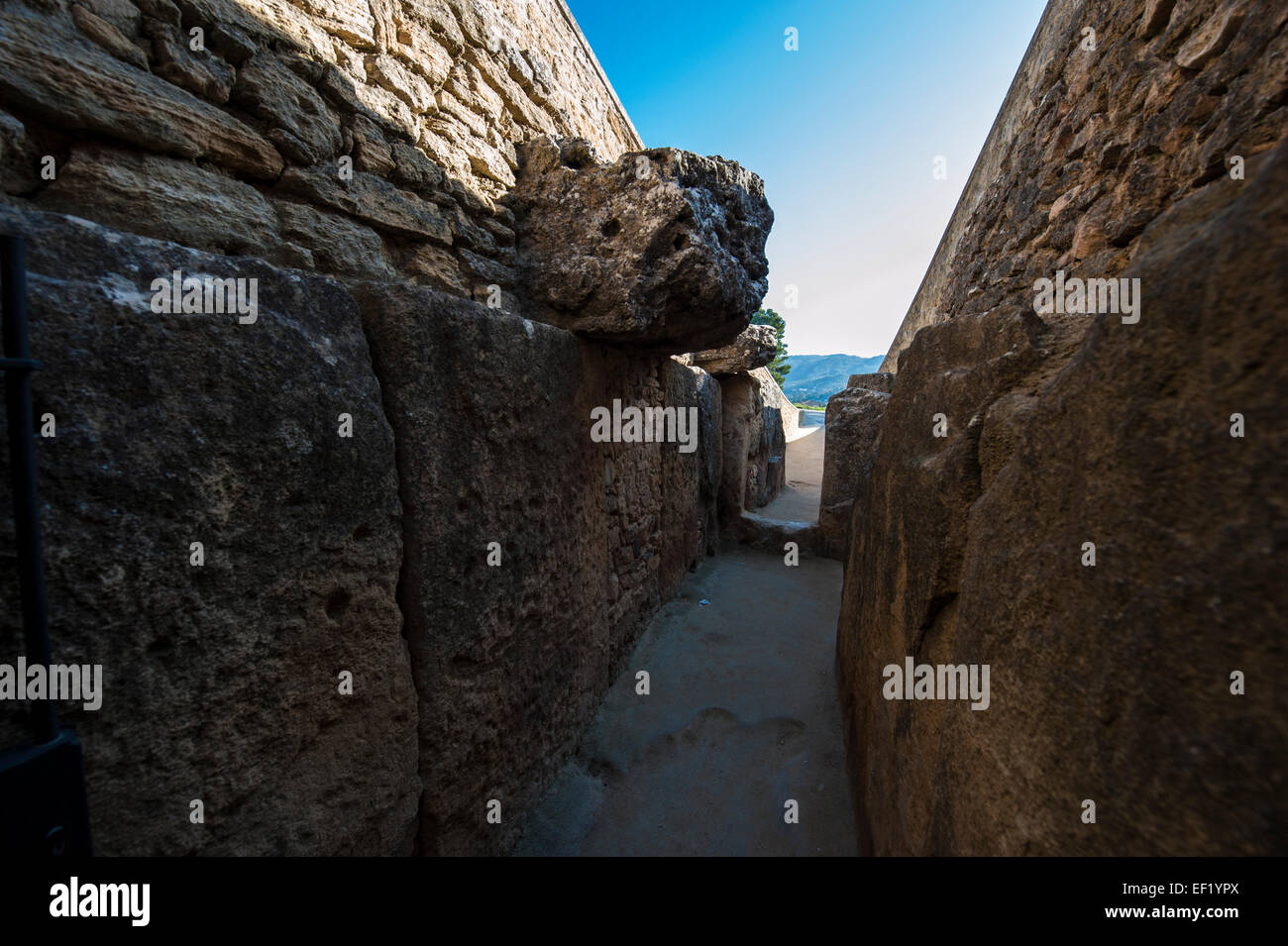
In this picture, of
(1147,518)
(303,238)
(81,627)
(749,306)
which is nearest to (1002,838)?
(1147,518)

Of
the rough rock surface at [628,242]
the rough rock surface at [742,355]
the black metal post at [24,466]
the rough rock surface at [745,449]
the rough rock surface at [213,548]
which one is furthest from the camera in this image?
the rough rock surface at [742,355]

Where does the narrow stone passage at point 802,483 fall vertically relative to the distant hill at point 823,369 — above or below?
below

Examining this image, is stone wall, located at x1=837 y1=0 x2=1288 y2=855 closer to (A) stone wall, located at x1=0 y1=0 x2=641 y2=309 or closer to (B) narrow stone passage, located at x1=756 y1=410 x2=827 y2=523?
(A) stone wall, located at x1=0 y1=0 x2=641 y2=309

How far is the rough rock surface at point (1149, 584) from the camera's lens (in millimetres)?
588

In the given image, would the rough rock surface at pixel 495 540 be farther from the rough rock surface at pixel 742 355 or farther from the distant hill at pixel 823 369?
the distant hill at pixel 823 369

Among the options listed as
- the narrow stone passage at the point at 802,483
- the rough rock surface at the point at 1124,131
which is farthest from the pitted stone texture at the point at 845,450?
the rough rock surface at the point at 1124,131

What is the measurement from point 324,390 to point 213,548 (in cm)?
42

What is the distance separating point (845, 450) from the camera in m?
6.17

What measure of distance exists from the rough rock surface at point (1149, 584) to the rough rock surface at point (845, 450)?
185 inches

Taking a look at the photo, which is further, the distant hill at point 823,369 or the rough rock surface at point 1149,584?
the distant hill at point 823,369

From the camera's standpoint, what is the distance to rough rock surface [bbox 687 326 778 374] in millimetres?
6895

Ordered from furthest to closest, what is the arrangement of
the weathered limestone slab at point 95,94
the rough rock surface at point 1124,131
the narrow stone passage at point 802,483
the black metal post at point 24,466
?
the narrow stone passage at point 802,483 < the rough rock surface at point 1124,131 < the weathered limestone slab at point 95,94 < the black metal post at point 24,466

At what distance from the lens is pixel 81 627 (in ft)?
2.91

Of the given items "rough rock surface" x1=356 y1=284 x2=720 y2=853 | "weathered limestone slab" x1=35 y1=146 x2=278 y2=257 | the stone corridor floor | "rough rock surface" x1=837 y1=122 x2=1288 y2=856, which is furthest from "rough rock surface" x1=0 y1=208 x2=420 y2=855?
"rough rock surface" x1=837 y1=122 x2=1288 y2=856
